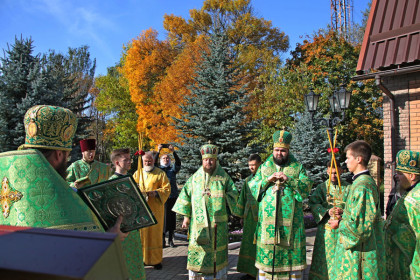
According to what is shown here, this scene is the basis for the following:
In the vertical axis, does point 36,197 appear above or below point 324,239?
above

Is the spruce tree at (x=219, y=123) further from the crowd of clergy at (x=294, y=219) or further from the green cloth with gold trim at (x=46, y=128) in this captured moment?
the green cloth with gold trim at (x=46, y=128)

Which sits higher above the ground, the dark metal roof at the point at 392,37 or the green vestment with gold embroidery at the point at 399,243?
the dark metal roof at the point at 392,37

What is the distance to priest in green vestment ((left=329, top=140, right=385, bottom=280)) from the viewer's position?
3.61 meters

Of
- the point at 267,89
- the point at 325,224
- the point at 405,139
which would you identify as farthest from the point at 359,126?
the point at 325,224

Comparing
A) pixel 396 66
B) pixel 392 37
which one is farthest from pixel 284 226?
pixel 392 37

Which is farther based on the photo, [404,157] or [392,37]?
[392,37]

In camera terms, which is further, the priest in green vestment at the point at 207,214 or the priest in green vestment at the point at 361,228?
the priest in green vestment at the point at 207,214

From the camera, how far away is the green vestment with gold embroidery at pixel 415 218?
3607mm

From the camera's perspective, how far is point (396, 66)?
7727 mm

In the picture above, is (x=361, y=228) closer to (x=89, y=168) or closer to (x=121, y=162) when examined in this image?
(x=121, y=162)

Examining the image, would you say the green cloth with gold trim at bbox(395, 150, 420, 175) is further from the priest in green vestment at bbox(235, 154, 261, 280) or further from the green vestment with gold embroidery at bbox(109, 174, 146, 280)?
the green vestment with gold embroidery at bbox(109, 174, 146, 280)

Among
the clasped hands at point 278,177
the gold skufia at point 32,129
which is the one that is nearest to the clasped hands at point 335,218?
the clasped hands at point 278,177

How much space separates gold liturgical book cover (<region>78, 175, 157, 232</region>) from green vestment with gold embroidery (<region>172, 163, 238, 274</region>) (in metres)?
2.75

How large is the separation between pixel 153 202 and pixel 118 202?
426 cm
